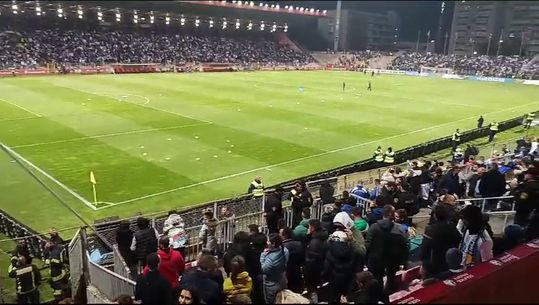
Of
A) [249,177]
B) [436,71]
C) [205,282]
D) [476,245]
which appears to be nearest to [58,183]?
[249,177]

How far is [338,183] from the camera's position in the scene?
16.1 metres

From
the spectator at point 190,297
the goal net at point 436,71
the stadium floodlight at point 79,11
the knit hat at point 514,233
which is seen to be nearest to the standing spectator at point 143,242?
the spectator at point 190,297

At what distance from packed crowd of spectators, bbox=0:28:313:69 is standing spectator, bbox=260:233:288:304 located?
60425 mm

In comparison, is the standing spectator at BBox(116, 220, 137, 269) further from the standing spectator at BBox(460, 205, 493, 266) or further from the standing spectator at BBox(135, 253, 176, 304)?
the standing spectator at BBox(460, 205, 493, 266)

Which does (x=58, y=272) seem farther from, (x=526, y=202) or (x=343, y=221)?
(x=526, y=202)

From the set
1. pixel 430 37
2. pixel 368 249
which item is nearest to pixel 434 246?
pixel 368 249

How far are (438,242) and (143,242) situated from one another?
5145 millimetres

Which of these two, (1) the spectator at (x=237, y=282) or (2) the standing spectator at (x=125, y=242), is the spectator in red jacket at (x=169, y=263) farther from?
(2) the standing spectator at (x=125, y=242)

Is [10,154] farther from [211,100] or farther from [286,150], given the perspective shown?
[211,100]

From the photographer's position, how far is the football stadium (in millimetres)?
7285

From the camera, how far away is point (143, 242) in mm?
8688

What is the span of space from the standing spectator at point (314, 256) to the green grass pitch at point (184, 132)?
31.3 ft

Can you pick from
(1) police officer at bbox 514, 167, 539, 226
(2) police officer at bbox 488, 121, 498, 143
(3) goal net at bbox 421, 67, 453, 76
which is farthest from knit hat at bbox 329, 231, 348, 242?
(3) goal net at bbox 421, 67, 453, 76

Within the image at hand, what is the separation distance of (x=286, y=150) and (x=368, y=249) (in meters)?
16.9
